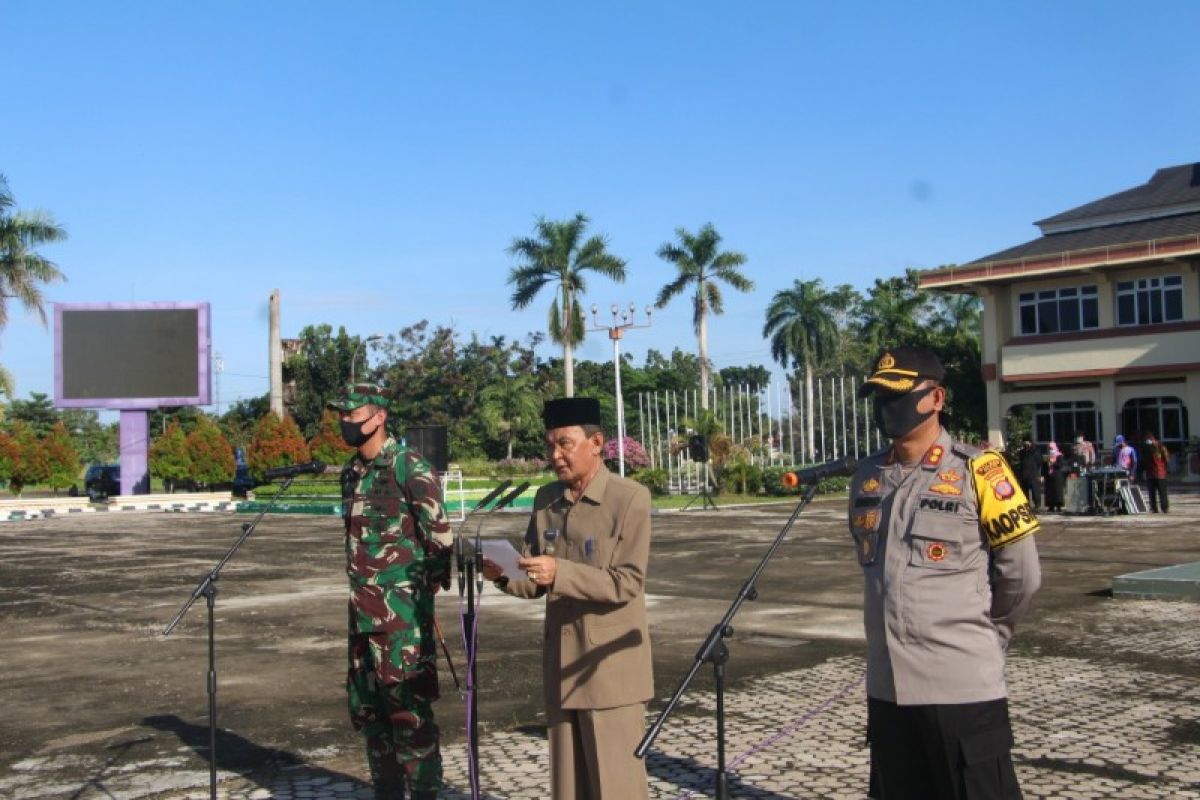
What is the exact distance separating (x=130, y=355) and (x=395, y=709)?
138ft

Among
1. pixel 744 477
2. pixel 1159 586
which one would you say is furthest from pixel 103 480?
pixel 1159 586

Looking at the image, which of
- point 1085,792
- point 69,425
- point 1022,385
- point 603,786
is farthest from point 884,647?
point 69,425

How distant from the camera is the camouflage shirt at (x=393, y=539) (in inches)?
199

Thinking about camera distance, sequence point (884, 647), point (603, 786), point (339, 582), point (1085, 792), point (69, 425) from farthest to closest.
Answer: point (69, 425) < point (339, 582) < point (1085, 792) < point (603, 786) < point (884, 647)

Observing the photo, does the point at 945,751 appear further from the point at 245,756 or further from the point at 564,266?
the point at 564,266

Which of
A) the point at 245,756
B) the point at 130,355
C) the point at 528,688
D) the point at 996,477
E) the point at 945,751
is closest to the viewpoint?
the point at 945,751

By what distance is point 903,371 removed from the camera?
11.9ft

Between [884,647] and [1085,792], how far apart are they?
274 centimetres

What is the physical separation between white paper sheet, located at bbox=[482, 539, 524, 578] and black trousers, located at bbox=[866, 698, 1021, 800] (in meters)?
1.23

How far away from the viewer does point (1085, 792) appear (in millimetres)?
5605

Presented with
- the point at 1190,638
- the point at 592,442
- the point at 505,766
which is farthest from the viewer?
the point at 1190,638

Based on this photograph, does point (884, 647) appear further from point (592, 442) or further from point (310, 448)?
point (310, 448)

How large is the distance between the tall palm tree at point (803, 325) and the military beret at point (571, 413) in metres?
57.1

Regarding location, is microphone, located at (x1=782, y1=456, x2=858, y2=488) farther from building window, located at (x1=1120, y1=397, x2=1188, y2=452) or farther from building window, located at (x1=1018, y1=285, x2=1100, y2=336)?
building window, located at (x1=1018, y1=285, x2=1100, y2=336)
